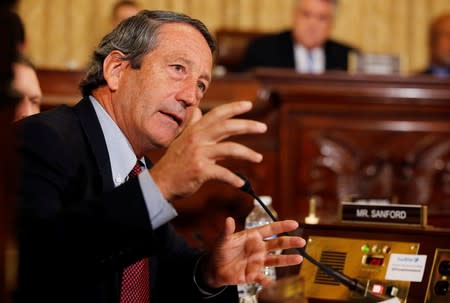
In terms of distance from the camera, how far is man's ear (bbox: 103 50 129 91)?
82.5 inches

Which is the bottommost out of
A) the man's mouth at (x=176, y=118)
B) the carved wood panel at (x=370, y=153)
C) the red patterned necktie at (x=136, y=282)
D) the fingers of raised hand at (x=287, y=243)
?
the carved wood panel at (x=370, y=153)

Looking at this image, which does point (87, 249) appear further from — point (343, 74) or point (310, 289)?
point (343, 74)

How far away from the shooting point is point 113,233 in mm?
1513

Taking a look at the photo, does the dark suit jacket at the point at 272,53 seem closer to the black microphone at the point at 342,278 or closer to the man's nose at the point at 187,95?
the man's nose at the point at 187,95

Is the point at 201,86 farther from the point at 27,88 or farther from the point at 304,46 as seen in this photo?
the point at 304,46

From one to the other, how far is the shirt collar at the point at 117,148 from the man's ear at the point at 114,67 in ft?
0.33

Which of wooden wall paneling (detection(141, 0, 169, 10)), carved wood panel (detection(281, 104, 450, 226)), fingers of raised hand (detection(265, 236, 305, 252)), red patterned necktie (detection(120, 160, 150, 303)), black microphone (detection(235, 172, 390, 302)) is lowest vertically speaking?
carved wood panel (detection(281, 104, 450, 226))

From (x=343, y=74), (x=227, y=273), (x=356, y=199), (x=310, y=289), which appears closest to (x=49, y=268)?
(x=227, y=273)

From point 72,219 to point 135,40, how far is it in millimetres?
688

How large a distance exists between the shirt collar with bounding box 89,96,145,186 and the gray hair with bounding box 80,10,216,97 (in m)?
0.16

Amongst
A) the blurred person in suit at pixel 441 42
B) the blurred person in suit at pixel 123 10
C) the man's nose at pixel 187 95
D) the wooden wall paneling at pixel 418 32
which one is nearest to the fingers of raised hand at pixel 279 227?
the man's nose at pixel 187 95

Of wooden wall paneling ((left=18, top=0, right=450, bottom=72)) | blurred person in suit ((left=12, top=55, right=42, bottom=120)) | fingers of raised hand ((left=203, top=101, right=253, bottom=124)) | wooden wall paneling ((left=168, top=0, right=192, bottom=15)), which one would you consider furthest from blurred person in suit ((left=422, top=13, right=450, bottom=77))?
fingers of raised hand ((left=203, top=101, right=253, bottom=124))

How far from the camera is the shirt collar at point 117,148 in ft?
6.37

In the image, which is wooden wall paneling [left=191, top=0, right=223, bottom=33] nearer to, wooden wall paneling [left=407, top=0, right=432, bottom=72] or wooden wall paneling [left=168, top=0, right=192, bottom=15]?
wooden wall paneling [left=168, top=0, right=192, bottom=15]
